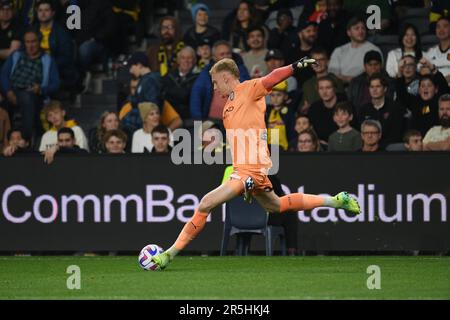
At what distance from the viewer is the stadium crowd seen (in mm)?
16781

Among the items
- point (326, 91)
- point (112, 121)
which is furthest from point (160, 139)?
point (326, 91)

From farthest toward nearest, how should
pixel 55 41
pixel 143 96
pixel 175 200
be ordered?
pixel 55 41
pixel 143 96
pixel 175 200

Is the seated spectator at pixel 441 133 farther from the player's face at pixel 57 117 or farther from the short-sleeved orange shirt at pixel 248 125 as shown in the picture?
the player's face at pixel 57 117

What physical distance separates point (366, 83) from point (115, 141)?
3691mm

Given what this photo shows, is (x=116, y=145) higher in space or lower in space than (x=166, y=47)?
lower

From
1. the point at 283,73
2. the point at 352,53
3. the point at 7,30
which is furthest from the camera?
the point at 7,30

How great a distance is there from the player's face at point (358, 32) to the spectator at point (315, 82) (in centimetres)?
48

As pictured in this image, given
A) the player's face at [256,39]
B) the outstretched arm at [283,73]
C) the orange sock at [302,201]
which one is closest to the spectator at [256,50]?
the player's face at [256,39]

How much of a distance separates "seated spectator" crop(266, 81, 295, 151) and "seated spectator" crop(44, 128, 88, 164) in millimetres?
2733

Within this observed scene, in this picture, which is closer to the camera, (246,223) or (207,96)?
(246,223)

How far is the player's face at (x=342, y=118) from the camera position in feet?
53.9

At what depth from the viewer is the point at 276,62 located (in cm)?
1802

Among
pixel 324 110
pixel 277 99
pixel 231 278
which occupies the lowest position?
pixel 231 278

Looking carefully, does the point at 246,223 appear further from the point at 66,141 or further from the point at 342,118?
the point at 66,141
